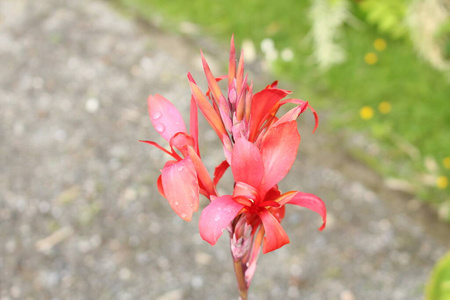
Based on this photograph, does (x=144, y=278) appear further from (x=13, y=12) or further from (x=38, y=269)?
(x=13, y=12)

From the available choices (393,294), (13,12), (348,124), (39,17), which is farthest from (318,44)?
(13,12)

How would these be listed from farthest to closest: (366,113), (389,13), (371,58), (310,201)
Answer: (371,58) < (389,13) < (366,113) < (310,201)

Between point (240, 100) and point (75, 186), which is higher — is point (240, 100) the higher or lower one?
the higher one

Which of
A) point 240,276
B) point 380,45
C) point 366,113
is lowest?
point 240,276

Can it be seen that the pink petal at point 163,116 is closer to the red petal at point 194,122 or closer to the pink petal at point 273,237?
the red petal at point 194,122

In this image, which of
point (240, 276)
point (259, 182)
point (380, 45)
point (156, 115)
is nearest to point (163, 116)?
point (156, 115)

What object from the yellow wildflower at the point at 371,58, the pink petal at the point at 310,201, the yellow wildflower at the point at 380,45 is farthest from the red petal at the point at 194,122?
the yellow wildflower at the point at 380,45

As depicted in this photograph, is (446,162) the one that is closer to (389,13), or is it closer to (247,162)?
(389,13)

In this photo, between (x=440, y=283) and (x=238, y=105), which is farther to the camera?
(x=440, y=283)
